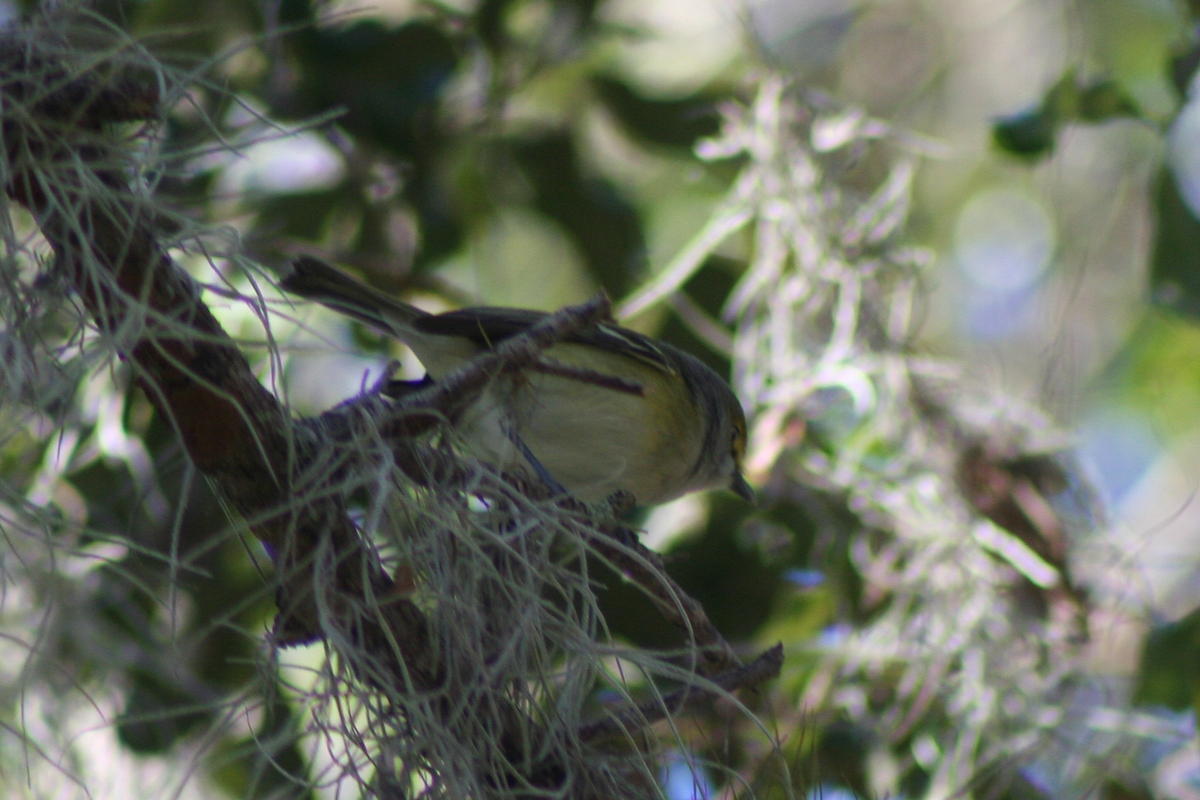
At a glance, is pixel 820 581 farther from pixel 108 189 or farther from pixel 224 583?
pixel 108 189

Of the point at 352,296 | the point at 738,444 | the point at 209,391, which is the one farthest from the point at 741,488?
the point at 209,391

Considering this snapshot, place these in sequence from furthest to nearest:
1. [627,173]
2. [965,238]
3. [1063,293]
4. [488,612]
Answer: [965,238] < [627,173] < [1063,293] < [488,612]

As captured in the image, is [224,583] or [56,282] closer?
[56,282]

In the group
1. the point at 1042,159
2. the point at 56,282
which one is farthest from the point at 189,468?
the point at 1042,159

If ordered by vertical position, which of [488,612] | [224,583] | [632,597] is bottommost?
[224,583]

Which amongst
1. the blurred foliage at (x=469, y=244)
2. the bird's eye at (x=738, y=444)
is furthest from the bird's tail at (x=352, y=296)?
the bird's eye at (x=738, y=444)

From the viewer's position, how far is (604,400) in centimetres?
377

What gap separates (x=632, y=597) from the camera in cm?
391

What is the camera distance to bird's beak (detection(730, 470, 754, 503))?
13.4 feet

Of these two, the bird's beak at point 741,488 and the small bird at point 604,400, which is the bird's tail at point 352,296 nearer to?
the small bird at point 604,400

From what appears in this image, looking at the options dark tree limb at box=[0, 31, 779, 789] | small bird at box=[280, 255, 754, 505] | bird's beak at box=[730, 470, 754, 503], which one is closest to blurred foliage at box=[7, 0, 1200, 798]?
bird's beak at box=[730, 470, 754, 503]

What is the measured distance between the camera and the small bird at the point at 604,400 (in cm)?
334

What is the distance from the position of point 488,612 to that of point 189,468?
0.52 metres

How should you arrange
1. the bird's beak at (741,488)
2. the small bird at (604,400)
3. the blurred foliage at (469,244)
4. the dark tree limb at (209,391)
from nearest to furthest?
the dark tree limb at (209,391) → the small bird at (604,400) → the blurred foliage at (469,244) → the bird's beak at (741,488)
